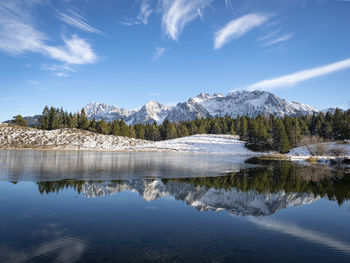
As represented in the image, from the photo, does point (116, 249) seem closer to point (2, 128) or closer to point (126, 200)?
point (126, 200)

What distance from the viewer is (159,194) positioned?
19391 millimetres

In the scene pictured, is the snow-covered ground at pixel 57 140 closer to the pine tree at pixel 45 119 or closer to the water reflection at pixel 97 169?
the pine tree at pixel 45 119

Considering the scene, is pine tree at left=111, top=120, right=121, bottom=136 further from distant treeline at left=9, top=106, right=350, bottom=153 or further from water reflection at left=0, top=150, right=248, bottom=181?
water reflection at left=0, top=150, right=248, bottom=181

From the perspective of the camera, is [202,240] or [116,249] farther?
[202,240]

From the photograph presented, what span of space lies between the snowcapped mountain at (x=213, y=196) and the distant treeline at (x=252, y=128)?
8221cm

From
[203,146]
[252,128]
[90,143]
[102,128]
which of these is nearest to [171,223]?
[203,146]

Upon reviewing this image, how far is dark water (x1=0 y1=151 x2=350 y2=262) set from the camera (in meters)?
8.95

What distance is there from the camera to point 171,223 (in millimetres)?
12602

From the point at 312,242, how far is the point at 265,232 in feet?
6.90

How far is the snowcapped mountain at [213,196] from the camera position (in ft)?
52.3

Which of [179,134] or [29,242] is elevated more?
[179,134]

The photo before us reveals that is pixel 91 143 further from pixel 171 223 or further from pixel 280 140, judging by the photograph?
pixel 171 223

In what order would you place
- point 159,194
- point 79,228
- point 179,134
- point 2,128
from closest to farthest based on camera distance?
point 79,228, point 159,194, point 2,128, point 179,134

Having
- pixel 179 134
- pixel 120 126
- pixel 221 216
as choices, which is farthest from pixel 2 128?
Answer: pixel 221 216
